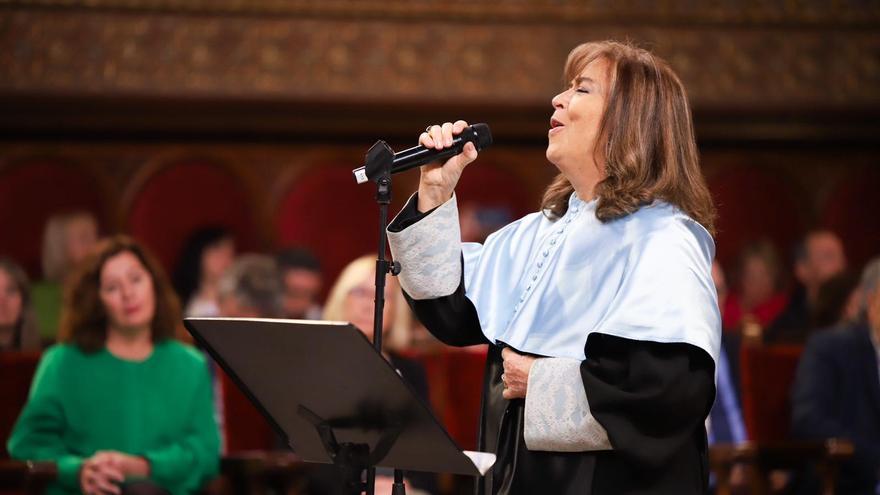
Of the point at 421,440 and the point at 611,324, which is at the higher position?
the point at 611,324

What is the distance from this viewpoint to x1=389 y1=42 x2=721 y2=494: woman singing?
2492 millimetres

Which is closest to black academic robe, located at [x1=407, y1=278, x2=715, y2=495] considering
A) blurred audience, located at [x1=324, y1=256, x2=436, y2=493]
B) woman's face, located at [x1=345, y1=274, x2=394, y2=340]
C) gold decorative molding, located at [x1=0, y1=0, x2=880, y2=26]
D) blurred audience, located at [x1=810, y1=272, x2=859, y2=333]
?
blurred audience, located at [x1=324, y1=256, x2=436, y2=493]

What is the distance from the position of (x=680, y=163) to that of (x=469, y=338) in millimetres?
620

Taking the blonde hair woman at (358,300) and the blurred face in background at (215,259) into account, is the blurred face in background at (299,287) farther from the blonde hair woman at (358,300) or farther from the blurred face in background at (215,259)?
the blonde hair woman at (358,300)

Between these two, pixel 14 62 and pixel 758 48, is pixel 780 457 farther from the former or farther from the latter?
pixel 14 62

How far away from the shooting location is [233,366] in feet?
8.24

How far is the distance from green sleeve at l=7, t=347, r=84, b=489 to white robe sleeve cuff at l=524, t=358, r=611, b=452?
2428 mm

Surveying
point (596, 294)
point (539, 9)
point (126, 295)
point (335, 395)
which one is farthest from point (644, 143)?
point (539, 9)

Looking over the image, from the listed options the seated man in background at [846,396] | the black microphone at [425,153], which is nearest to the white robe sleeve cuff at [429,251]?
the black microphone at [425,153]

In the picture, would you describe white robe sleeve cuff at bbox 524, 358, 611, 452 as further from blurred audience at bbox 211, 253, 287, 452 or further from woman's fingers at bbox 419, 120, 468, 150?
blurred audience at bbox 211, 253, 287, 452

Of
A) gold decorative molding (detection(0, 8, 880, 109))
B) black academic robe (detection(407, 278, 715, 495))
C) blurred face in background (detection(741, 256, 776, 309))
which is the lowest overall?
black academic robe (detection(407, 278, 715, 495))

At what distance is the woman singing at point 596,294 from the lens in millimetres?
2492

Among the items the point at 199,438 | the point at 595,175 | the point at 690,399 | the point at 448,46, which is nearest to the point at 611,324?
the point at 690,399

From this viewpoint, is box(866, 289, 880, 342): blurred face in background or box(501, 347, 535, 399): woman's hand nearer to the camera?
box(501, 347, 535, 399): woman's hand
